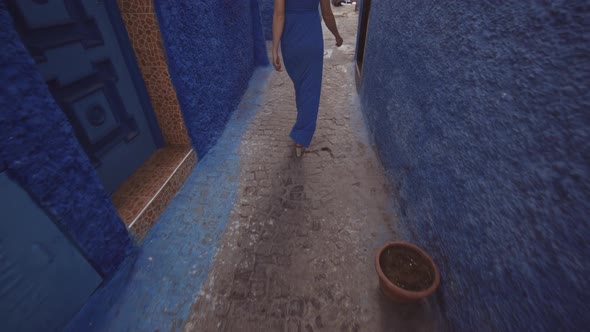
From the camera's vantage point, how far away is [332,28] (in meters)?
3.27

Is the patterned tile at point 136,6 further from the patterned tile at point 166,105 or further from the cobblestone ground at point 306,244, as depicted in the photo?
the cobblestone ground at point 306,244

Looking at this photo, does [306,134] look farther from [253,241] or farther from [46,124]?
[46,124]

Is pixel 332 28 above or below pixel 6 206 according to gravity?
above

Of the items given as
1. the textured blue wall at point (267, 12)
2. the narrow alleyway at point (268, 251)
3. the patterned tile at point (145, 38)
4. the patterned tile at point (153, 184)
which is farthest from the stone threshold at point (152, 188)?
the textured blue wall at point (267, 12)

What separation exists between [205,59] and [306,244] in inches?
98.9

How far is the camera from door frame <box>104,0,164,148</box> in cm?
231

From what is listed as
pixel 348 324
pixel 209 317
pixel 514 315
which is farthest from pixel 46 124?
pixel 514 315

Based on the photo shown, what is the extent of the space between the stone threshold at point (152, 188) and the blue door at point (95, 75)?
0.37 ft

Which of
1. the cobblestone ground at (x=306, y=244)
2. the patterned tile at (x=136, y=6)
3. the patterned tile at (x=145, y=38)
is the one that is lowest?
the cobblestone ground at (x=306, y=244)

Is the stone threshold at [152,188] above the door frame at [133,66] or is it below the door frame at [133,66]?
below

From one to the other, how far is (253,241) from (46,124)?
5.24ft

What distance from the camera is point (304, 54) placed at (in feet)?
9.54

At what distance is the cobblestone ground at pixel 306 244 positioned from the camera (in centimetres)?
177

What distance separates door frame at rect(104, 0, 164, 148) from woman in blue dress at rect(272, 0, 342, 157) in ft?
4.67
